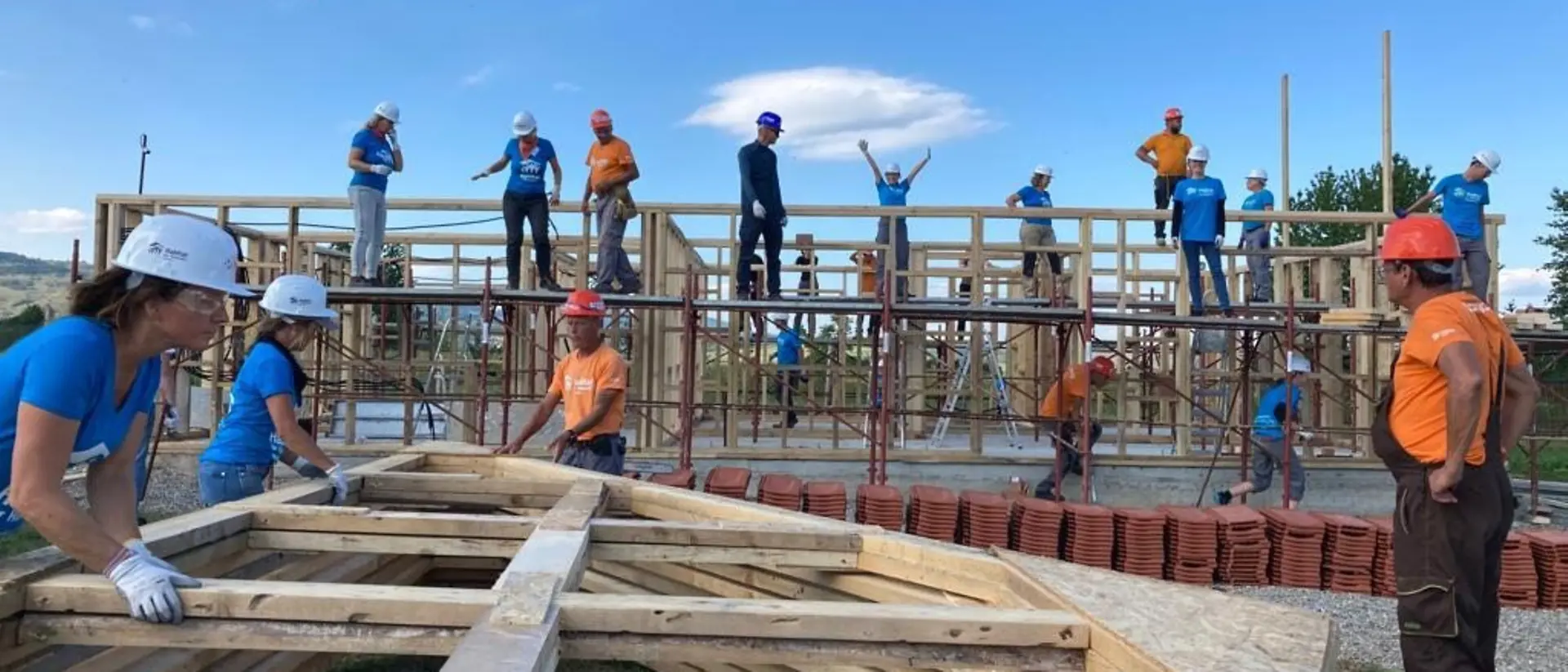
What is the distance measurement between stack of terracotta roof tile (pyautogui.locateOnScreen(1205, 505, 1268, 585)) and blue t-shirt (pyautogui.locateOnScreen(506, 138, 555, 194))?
7313 millimetres

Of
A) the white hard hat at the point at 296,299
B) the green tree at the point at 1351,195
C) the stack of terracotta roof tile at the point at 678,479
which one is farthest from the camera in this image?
the green tree at the point at 1351,195

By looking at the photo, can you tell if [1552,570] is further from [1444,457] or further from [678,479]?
[678,479]

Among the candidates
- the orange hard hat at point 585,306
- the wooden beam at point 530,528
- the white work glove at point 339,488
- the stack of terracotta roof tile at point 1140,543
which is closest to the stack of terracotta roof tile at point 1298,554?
the stack of terracotta roof tile at point 1140,543

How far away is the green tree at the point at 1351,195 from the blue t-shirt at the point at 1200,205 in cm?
2354

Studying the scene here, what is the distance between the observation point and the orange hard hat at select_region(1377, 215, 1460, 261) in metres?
3.50

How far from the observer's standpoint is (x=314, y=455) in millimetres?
4582

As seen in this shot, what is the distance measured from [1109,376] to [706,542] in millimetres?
8499

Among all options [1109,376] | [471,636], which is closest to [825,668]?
[471,636]

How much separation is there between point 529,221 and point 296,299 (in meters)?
6.26

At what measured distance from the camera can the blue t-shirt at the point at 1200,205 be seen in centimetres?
1111

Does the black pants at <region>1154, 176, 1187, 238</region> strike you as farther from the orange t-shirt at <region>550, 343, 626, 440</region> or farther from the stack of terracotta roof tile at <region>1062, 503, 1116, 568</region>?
the orange t-shirt at <region>550, 343, 626, 440</region>

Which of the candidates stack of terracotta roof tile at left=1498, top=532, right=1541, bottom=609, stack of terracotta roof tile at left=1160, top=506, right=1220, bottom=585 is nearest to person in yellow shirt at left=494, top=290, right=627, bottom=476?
stack of terracotta roof tile at left=1160, top=506, right=1220, bottom=585

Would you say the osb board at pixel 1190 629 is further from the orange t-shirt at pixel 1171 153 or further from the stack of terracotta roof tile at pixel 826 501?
the orange t-shirt at pixel 1171 153

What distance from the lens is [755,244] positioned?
34.9 ft
